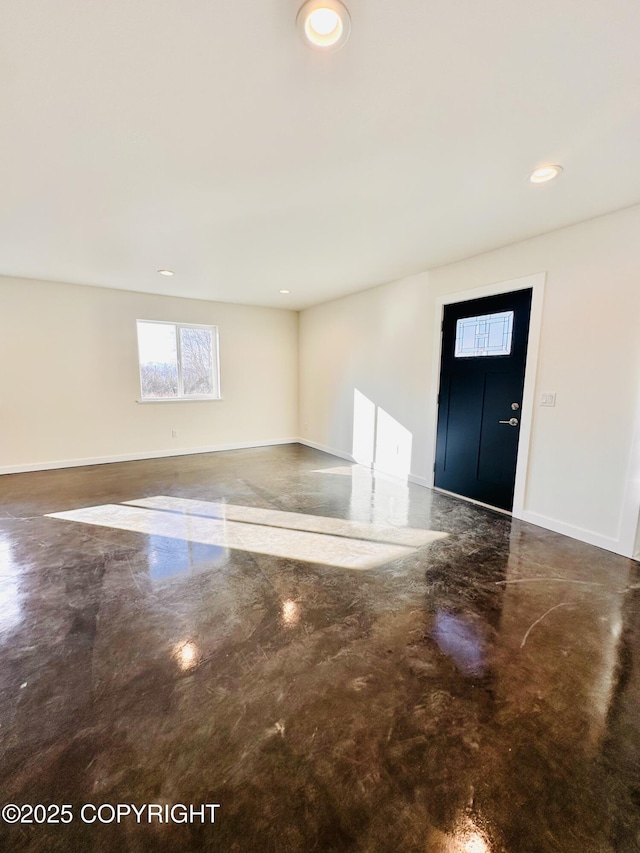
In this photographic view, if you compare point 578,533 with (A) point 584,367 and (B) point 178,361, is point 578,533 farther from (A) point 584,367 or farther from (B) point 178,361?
(B) point 178,361

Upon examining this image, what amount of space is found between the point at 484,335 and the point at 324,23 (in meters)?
2.98

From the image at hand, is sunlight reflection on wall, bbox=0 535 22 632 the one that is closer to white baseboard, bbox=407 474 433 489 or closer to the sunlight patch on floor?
the sunlight patch on floor

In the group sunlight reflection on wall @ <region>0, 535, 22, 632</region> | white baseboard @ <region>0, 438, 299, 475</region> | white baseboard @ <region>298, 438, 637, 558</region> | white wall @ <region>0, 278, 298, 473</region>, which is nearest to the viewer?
sunlight reflection on wall @ <region>0, 535, 22, 632</region>

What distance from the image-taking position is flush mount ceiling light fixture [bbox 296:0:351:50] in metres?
1.19

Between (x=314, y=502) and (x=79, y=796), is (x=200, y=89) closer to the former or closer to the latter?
(x=79, y=796)

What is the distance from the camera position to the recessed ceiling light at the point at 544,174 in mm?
2114

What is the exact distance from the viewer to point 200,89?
1558 millimetres

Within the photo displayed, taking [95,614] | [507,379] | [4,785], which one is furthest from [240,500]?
[507,379]

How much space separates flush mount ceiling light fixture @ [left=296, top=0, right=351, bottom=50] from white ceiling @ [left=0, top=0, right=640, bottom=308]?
0.13 ft

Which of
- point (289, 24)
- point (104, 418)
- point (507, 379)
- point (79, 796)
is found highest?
point (289, 24)

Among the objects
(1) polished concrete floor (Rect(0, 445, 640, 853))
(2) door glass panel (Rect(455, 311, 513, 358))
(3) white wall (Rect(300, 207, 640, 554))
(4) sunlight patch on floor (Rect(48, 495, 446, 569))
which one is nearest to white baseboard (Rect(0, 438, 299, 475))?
(4) sunlight patch on floor (Rect(48, 495, 446, 569))

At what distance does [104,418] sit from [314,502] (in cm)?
359

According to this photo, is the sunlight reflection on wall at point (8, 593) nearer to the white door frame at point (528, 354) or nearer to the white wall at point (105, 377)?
the white wall at point (105, 377)

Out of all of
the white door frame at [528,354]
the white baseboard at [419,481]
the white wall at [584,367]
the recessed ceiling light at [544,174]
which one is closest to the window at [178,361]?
the white baseboard at [419,481]
